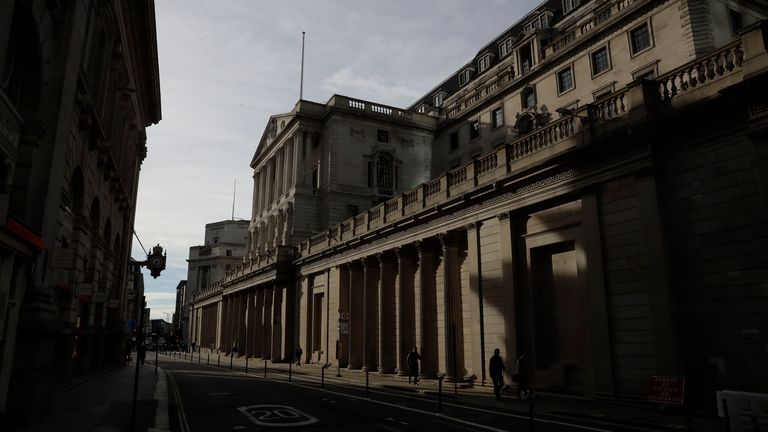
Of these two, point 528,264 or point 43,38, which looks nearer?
point 43,38

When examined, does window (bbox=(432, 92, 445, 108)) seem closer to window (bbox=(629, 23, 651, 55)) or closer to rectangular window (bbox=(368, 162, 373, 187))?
rectangular window (bbox=(368, 162, 373, 187))

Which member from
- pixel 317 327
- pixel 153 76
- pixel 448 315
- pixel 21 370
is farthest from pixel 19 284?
pixel 317 327

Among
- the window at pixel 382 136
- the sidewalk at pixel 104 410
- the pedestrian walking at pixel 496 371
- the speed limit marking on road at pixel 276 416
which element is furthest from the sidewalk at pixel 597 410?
the window at pixel 382 136

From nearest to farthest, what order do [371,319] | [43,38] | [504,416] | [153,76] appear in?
[43,38], [504,416], [371,319], [153,76]

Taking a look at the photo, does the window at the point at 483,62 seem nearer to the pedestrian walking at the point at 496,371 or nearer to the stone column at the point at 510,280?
the stone column at the point at 510,280

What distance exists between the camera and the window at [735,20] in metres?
29.8

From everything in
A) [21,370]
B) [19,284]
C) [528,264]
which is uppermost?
[528,264]

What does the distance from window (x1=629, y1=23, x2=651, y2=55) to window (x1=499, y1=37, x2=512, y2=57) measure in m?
15.6

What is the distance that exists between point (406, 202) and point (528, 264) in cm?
1053

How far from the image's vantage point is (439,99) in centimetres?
5912

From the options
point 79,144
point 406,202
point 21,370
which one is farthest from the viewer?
point 406,202

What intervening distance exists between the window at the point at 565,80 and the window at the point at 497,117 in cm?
621

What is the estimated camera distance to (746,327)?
1291 cm

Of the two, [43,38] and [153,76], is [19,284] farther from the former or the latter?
[153,76]
